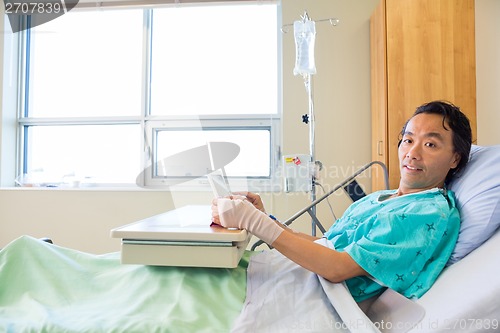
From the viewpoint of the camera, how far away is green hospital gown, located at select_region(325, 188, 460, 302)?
816mm

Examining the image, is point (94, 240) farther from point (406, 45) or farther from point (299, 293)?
point (406, 45)

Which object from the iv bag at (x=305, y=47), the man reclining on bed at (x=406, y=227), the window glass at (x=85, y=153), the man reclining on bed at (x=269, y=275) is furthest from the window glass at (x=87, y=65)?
the man reclining on bed at (x=406, y=227)

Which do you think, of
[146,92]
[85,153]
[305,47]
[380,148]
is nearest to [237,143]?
[146,92]

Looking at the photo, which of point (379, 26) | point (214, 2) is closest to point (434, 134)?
point (379, 26)

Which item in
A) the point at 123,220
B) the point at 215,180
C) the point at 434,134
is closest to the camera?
the point at 434,134

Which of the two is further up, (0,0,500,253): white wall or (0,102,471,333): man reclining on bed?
(0,0,500,253): white wall

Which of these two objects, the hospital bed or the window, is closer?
the hospital bed

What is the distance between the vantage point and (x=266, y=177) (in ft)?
8.75

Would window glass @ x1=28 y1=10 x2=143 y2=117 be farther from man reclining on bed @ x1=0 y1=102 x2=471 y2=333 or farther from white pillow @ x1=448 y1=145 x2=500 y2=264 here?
white pillow @ x1=448 y1=145 x2=500 y2=264

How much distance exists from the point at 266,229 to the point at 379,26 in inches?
68.3

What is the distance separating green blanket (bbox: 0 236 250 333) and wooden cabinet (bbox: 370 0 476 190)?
1.46 meters

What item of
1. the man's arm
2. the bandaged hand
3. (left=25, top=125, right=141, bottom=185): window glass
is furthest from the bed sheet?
(left=25, top=125, right=141, bottom=185): window glass

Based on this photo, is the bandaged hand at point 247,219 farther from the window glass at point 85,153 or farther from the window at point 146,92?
the window glass at point 85,153

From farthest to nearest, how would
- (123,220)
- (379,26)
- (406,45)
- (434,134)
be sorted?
(123,220) → (379,26) → (406,45) → (434,134)
